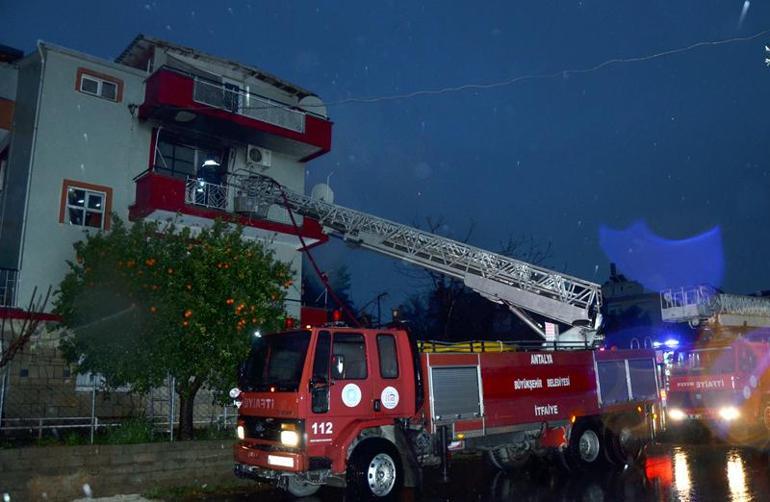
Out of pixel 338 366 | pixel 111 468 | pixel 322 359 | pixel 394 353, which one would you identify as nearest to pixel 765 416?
pixel 394 353

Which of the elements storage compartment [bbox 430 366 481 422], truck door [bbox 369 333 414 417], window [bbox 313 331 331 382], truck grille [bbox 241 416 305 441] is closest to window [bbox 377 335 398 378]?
truck door [bbox 369 333 414 417]

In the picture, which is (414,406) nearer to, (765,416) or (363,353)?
(363,353)

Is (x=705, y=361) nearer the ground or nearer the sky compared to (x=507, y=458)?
nearer the sky

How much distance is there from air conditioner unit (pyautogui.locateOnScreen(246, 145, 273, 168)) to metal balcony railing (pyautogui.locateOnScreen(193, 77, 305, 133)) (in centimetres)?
115

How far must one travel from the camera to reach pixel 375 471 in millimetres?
8758

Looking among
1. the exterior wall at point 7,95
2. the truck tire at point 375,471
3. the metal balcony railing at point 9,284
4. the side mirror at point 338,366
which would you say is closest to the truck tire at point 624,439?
the truck tire at point 375,471

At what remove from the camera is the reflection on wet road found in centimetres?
926

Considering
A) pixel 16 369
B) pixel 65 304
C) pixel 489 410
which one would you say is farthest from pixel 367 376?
pixel 16 369

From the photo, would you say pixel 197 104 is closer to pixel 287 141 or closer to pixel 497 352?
pixel 287 141

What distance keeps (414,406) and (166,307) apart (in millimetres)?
4534

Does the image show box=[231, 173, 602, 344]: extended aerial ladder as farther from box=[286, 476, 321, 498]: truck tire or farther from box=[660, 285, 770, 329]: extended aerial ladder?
box=[660, 285, 770, 329]: extended aerial ladder

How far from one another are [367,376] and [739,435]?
1132 cm

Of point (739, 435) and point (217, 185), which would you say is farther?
point (217, 185)

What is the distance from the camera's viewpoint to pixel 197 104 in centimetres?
1786
